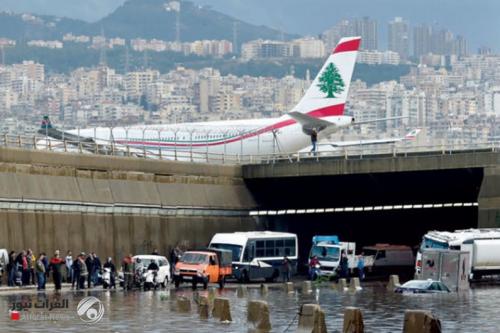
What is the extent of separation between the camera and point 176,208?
81.1 meters

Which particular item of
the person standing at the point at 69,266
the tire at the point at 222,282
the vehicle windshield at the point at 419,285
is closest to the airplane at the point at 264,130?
the tire at the point at 222,282

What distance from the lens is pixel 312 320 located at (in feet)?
137

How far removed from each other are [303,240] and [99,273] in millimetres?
30257

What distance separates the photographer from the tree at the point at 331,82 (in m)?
109

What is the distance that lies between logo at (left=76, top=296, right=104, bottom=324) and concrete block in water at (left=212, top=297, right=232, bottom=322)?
329 cm

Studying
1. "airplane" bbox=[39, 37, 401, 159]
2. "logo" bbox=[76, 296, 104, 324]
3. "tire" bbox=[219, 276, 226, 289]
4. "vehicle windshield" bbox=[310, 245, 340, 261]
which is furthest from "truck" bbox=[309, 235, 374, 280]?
"logo" bbox=[76, 296, 104, 324]

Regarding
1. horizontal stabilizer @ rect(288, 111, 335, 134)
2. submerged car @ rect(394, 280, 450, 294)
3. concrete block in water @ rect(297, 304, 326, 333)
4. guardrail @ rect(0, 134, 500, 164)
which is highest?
horizontal stabilizer @ rect(288, 111, 335, 134)

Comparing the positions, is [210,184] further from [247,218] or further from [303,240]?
[303,240]

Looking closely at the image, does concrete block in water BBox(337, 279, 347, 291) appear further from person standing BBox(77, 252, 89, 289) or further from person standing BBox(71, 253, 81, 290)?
person standing BBox(71, 253, 81, 290)

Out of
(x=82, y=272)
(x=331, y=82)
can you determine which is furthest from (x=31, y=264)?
(x=331, y=82)

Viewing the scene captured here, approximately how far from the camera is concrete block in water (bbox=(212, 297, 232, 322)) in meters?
47.6

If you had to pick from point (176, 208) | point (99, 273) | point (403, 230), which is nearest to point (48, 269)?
point (99, 273)

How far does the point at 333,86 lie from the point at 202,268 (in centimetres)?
4232

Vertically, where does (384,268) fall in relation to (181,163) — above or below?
below
